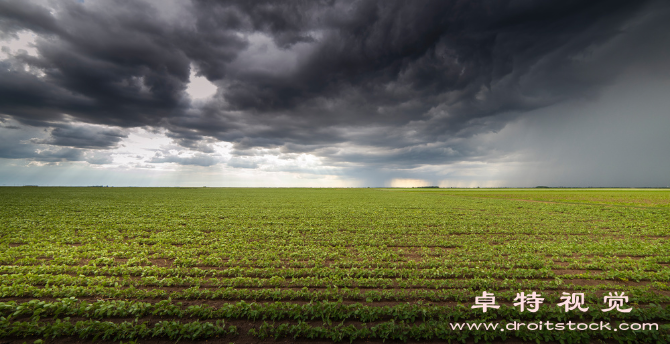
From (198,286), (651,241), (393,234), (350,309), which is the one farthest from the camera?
(393,234)

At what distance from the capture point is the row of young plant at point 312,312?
8.08 meters

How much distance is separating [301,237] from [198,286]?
10.5 m

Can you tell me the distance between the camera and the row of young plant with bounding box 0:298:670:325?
26.5 feet

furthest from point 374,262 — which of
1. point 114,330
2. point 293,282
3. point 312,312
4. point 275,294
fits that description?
point 114,330

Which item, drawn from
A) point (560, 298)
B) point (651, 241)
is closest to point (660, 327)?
point (560, 298)

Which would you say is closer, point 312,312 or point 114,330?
point 114,330

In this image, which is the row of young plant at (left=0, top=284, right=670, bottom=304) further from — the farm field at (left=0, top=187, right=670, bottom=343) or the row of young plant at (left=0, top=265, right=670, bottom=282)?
the row of young plant at (left=0, top=265, right=670, bottom=282)

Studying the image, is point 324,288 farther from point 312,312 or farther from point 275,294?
point 312,312

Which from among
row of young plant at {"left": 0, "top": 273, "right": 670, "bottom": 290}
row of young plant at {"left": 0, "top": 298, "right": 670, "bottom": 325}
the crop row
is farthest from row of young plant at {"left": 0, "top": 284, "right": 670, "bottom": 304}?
the crop row

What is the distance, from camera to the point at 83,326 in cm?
746

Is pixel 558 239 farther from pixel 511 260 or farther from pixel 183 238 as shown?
pixel 183 238

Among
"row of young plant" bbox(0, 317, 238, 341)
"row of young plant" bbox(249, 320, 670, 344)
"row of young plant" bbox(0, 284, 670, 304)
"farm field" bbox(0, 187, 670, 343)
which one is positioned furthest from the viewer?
"row of young plant" bbox(0, 284, 670, 304)

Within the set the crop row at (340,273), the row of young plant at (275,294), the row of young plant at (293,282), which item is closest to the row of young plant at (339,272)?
the crop row at (340,273)

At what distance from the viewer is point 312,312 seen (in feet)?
26.9
